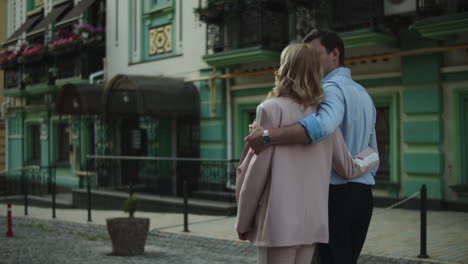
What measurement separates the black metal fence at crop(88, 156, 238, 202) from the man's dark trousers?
9956 millimetres

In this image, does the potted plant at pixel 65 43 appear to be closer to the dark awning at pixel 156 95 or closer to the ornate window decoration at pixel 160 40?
the ornate window decoration at pixel 160 40

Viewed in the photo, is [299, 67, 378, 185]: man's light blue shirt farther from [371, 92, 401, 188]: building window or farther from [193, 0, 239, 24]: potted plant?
[193, 0, 239, 24]: potted plant

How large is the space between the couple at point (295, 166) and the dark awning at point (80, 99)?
14657mm

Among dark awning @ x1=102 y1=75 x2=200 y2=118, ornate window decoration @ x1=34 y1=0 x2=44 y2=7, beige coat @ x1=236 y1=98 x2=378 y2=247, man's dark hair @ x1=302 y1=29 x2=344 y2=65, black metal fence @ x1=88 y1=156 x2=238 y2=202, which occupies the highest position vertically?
ornate window decoration @ x1=34 y1=0 x2=44 y2=7

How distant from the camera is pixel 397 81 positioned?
12164mm

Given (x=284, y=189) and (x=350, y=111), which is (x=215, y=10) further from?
(x=284, y=189)

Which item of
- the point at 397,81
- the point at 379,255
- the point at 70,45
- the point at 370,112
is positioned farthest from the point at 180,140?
the point at 370,112

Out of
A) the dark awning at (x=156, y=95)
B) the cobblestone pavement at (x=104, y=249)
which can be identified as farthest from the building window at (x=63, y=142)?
the cobblestone pavement at (x=104, y=249)

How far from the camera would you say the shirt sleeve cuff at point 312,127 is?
3.04 meters

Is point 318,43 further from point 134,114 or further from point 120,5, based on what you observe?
point 120,5

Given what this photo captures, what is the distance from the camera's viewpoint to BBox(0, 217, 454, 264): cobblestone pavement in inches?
337

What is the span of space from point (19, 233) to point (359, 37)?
7362mm

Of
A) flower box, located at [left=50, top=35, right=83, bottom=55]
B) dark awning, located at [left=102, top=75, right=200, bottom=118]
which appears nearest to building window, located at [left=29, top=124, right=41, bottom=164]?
flower box, located at [left=50, top=35, right=83, bottom=55]

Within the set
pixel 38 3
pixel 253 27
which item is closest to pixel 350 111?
pixel 253 27
